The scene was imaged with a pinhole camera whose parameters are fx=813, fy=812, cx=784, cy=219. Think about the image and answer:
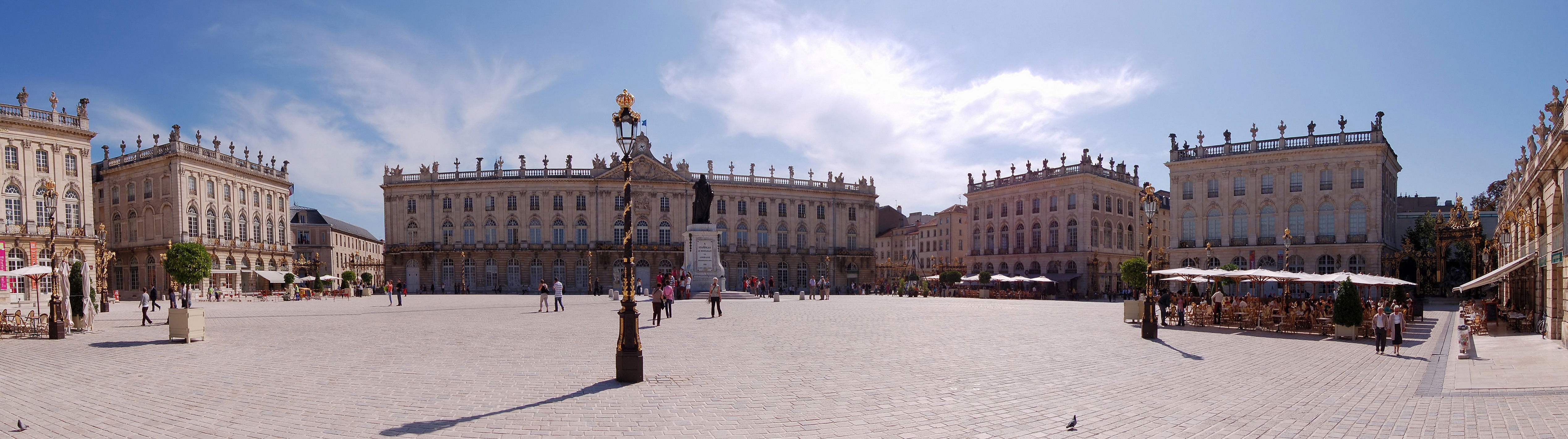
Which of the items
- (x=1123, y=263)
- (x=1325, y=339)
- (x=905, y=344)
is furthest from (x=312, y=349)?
(x=1123, y=263)

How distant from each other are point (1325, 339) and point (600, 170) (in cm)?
5784

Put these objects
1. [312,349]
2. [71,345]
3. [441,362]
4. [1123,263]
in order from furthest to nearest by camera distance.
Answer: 1. [1123,263]
2. [71,345]
3. [312,349]
4. [441,362]

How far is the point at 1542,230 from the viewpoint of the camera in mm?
21969

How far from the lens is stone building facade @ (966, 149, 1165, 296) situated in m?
62.2

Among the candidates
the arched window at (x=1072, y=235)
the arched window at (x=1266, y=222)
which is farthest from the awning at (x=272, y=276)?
the arched window at (x=1266, y=222)

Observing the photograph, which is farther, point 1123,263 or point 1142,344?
point 1123,263

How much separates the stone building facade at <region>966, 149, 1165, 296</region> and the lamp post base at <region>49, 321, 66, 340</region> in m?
55.4

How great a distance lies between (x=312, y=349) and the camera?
50.7ft

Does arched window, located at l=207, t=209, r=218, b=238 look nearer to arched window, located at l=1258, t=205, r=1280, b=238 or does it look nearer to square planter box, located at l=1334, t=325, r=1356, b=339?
square planter box, located at l=1334, t=325, r=1356, b=339

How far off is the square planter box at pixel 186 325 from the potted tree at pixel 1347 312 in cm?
2521

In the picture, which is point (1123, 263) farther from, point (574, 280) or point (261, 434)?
point (261, 434)

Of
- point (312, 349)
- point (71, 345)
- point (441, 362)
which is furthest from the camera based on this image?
point (71, 345)

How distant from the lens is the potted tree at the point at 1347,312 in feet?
61.6

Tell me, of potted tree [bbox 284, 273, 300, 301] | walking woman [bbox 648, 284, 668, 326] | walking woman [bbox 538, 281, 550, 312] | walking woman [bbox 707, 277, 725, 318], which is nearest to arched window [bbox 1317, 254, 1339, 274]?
walking woman [bbox 707, 277, 725, 318]
